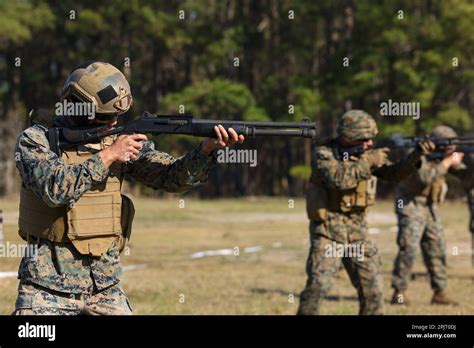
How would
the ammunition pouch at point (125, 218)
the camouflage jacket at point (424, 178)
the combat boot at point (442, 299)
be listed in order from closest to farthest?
the ammunition pouch at point (125, 218) → the combat boot at point (442, 299) → the camouflage jacket at point (424, 178)

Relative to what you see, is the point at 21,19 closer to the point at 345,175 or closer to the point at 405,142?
the point at 405,142

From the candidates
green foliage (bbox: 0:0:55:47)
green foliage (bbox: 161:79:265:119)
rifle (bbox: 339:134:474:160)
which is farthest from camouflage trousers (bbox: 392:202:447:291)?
green foliage (bbox: 0:0:55:47)

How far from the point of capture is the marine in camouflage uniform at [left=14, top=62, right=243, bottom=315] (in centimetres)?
477

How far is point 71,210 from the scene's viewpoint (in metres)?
4.93

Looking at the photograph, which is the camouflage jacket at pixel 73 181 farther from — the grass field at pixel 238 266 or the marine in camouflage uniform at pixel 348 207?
the grass field at pixel 238 266

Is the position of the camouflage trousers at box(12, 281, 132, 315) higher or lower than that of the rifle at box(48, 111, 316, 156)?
lower

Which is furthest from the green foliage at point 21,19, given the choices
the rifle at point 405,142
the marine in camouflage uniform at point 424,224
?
the rifle at point 405,142

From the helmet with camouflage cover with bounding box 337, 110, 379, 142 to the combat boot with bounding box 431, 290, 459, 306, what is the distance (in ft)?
10.9

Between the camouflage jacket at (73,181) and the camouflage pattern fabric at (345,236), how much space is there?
3161 millimetres

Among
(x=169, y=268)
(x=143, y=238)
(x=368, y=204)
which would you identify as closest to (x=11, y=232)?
(x=143, y=238)

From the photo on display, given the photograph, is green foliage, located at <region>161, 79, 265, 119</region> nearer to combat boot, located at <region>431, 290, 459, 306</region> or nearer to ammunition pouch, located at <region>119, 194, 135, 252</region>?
combat boot, located at <region>431, 290, 459, 306</region>

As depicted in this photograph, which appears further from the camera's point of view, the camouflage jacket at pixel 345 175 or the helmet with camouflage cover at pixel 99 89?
the camouflage jacket at pixel 345 175

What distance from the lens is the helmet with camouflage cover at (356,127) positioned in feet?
27.0
